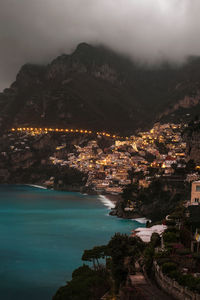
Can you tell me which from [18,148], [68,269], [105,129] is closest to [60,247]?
[68,269]

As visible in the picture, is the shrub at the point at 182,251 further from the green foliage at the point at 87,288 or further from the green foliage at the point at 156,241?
the green foliage at the point at 87,288

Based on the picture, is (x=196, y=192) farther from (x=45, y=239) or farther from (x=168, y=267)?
(x=168, y=267)

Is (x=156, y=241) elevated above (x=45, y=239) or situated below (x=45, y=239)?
above

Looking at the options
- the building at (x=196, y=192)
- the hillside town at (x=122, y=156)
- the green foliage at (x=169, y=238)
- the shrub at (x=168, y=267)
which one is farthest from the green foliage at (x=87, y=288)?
the hillside town at (x=122, y=156)

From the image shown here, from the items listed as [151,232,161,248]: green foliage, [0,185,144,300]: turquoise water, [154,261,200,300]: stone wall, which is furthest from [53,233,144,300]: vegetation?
[0,185,144,300]: turquoise water

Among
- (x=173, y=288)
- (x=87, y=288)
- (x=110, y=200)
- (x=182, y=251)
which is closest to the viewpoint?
(x=173, y=288)

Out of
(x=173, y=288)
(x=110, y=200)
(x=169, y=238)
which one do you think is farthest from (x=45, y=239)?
(x=110, y=200)
